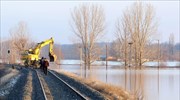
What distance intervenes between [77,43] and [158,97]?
6708 cm

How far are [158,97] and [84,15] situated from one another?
67.9 metres

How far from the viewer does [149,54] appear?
3716 inches

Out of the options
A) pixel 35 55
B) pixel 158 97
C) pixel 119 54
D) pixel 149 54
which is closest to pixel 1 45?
pixel 119 54

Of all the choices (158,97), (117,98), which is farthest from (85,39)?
(117,98)

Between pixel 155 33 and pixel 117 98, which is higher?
pixel 155 33

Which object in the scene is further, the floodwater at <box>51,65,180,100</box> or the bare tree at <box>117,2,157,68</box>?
the bare tree at <box>117,2,157,68</box>

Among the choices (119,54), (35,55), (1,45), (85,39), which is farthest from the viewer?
(1,45)

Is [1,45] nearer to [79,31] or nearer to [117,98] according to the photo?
[79,31]

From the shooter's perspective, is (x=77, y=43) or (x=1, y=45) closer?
(x=77, y=43)

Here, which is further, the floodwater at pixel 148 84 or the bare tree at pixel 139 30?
the bare tree at pixel 139 30

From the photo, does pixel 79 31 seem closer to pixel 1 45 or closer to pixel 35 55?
pixel 35 55

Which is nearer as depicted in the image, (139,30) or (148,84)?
(148,84)

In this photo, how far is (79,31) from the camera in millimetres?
92000

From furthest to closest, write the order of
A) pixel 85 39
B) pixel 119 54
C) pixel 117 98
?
pixel 119 54 < pixel 85 39 < pixel 117 98
